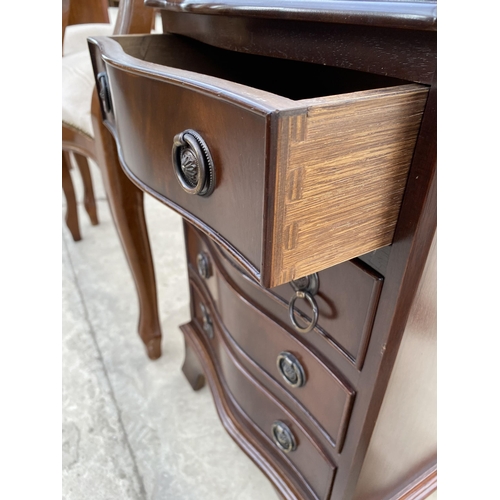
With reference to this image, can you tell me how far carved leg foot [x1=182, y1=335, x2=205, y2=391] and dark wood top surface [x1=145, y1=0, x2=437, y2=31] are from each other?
2.33 feet

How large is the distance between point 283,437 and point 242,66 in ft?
1.70

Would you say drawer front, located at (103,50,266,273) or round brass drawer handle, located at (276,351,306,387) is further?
round brass drawer handle, located at (276,351,306,387)

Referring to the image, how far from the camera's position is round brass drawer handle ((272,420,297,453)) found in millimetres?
607

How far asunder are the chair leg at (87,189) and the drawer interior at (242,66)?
99 cm

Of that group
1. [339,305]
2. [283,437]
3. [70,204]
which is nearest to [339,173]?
[339,305]

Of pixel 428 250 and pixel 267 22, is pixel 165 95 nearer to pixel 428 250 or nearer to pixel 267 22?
pixel 267 22

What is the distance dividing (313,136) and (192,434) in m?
0.80

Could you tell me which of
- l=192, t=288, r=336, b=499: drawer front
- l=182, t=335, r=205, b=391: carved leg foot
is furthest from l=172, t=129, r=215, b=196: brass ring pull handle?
l=182, t=335, r=205, b=391: carved leg foot

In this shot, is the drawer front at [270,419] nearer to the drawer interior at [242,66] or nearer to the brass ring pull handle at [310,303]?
the brass ring pull handle at [310,303]

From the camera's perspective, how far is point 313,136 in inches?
9.6

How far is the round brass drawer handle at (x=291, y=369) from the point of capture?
52cm

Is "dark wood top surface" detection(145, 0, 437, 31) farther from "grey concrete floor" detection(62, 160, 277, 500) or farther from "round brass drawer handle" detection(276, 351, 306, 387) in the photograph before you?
"grey concrete floor" detection(62, 160, 277, 500)

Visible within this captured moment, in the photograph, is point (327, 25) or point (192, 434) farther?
point (192, 434)
